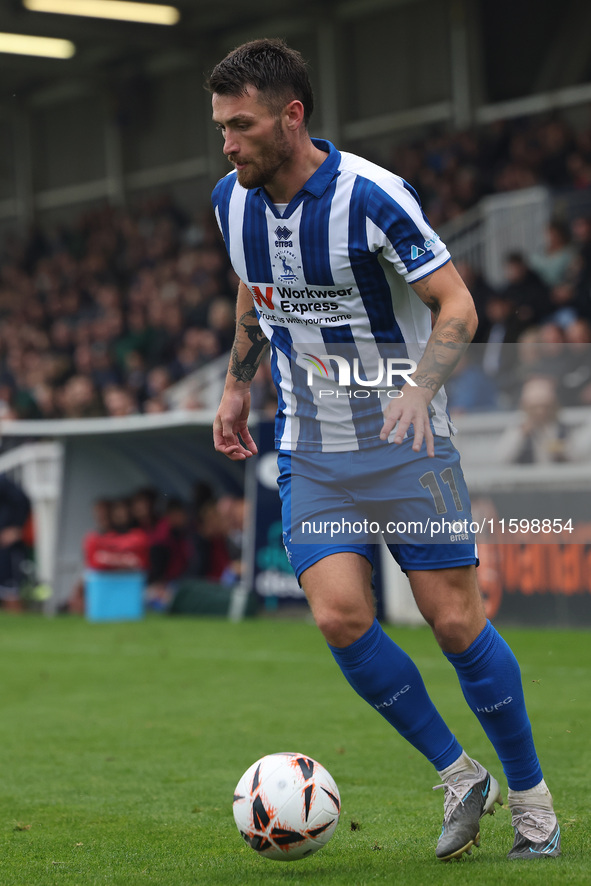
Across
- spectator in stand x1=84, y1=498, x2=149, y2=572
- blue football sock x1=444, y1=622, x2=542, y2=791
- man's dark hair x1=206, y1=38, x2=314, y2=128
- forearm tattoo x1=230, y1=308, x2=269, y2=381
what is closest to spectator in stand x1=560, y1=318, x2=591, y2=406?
spectator in stand x1=84, y1=498, x2=149, y2=572

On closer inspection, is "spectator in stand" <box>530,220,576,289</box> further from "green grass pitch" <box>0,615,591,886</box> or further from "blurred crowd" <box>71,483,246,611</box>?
"green grass pitch" <box>0,615,591,886</box>

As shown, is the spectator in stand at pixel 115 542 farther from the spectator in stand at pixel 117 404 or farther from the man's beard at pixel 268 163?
the man's beard at pixel 268 163

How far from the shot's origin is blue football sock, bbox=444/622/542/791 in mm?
3424

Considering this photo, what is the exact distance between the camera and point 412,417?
10.6 feet

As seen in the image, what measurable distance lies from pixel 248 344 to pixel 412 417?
0.93 metres

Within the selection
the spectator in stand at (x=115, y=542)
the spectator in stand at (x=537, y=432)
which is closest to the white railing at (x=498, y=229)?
the spectator in stand at (x=537, y=432)

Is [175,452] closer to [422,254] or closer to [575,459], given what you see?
[575,459]

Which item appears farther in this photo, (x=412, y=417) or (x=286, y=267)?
(x=286, y=267)

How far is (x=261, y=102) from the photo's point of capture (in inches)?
133

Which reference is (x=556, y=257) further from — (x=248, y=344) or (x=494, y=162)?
(x=248, y=344)

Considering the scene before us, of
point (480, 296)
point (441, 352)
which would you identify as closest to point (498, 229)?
point (480, 296)

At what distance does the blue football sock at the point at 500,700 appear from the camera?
3424 mm

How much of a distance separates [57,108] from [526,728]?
1023 inches

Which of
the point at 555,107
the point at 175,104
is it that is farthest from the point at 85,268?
the point at 555,107
